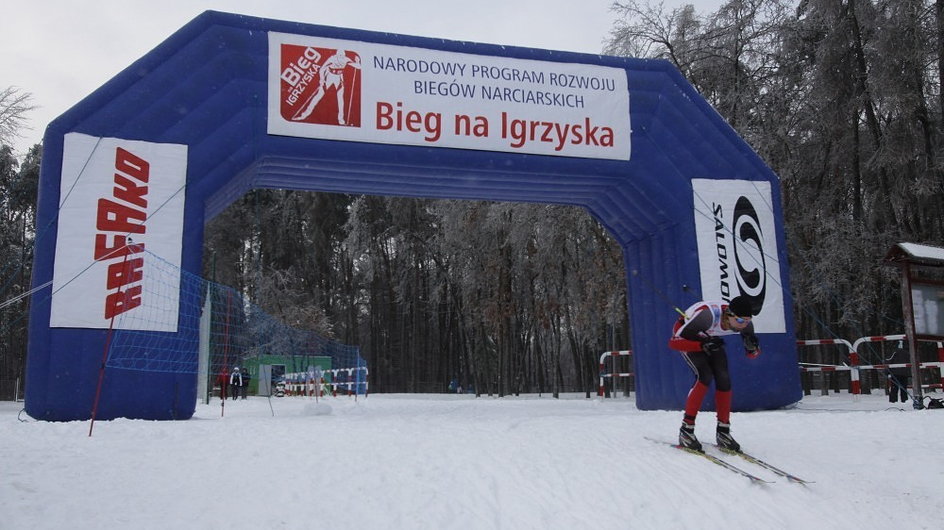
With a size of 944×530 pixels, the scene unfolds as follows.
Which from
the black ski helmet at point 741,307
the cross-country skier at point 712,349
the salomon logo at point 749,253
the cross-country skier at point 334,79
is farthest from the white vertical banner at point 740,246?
the cross-country skier at point 334,79

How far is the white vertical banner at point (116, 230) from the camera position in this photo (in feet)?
33.1

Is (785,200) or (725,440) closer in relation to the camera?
(725,440)

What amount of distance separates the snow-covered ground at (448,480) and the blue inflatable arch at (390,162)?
2229 mm

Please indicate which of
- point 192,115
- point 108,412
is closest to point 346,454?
point 108,412

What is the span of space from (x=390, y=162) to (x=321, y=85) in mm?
1537

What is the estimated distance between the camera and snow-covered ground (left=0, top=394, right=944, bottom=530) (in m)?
4.59

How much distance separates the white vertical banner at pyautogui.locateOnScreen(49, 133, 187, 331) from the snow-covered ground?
82.2 inches

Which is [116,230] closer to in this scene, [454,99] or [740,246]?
[454,99]

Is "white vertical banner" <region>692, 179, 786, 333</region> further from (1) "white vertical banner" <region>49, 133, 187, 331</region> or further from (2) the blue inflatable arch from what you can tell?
(1) "white vertical banner" <region>49, 133, 187, 331</region>

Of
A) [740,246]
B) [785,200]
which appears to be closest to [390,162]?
[740,246]

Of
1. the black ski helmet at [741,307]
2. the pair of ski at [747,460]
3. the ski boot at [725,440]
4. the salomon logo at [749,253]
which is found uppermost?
the salomon logo at [749,253]

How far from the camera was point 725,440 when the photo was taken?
6.82 m

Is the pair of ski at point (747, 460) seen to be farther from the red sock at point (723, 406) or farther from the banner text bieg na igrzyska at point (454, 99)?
the banner text bieg na igrzyska at point (454, 99)

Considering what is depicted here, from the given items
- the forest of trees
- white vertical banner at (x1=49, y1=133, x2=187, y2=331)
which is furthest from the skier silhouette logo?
the forest of trees
